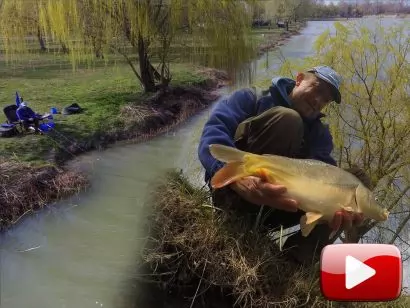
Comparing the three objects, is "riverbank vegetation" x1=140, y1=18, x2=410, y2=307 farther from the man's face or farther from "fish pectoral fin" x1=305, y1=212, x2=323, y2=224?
the man's face

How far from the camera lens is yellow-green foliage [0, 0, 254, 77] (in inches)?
417

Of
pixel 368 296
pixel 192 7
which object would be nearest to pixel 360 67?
pixel 368 296

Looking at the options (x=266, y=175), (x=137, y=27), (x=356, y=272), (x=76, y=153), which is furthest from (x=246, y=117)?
(x=137, y=27)

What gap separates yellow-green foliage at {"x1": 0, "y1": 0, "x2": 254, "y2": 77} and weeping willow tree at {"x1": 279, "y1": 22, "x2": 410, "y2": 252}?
3.96m

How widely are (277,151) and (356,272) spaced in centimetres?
196

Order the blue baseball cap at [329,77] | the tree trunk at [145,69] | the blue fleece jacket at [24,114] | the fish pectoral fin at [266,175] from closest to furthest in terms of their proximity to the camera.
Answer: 1. the fish pectoral fin at [266,175]
2. the blue baseball cap at [329,77]
3. the blue fleece jacket at [24,114]
4. the tree trunk at [145,69]

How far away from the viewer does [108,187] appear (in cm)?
715

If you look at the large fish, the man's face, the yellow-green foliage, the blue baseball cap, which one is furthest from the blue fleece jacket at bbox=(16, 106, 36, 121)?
the large fish

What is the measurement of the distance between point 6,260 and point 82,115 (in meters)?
5.88

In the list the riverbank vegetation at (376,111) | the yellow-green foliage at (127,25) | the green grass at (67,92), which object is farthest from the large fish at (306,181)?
the yellow-green foliage at (127,25)

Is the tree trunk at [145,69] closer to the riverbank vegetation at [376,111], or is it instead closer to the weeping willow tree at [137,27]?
the weeping willow tree at [137,27]

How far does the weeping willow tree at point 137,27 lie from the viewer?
417 inches

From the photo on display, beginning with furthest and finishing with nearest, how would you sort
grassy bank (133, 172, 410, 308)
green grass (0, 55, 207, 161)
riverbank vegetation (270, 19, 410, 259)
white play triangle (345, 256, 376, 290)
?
green grass (0, 55, 207, 161), riverbank vegetation (270, 19, 410, 259), grassy bank (133, 172, 410, 308), white play triangle (345, 256, 376, 290)

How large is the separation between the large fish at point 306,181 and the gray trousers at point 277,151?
0.42 m
